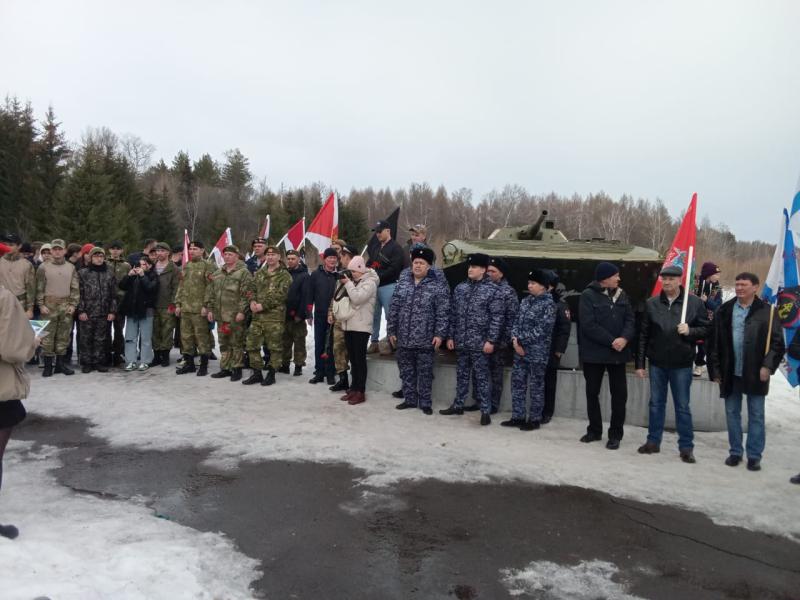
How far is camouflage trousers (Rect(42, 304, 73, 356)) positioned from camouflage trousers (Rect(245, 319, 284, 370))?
283cm

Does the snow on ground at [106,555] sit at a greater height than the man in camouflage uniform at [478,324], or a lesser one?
lesser

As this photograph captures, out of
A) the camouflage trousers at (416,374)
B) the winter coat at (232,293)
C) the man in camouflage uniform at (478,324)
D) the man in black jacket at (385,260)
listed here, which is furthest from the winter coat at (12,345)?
the man in black jacket at (385,260)

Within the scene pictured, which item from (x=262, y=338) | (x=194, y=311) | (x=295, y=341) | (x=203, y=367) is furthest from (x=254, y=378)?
(x=194, y=311)

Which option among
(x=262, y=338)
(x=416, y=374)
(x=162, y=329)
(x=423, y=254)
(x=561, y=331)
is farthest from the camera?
(x=162, y=329)

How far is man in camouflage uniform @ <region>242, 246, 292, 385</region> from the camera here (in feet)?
27.9

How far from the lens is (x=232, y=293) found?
28.9 feet

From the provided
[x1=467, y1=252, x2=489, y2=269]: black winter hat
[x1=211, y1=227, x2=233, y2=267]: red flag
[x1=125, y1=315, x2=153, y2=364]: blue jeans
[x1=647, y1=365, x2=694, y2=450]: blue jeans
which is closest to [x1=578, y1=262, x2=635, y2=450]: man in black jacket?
[x1=647, y1=365, x2=694, y2=450]: blue jeans

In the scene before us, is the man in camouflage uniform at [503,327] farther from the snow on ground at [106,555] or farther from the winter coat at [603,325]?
the snow on ground at [106,555]

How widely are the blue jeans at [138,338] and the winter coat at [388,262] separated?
3755 millimetres

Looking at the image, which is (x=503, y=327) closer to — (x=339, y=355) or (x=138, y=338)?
(x=339, y=355)

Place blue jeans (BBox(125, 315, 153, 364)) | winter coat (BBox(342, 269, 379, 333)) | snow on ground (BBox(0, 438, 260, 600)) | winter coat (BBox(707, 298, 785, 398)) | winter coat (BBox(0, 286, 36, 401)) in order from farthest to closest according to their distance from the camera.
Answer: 1. blue jeans (BBox(125, 315, 153, 364))
2. winter coat (BBox(342, 269, 379, 333))
3. winter coat (BBox(707, 298, 785, 398))
4. winter coat (BBox(0, 286, 36, 401))
5. snow on ground (BBox(0, 438, 260, 600))

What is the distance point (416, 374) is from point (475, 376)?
2.66 ft

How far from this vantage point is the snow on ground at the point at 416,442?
Answer: 5012mm

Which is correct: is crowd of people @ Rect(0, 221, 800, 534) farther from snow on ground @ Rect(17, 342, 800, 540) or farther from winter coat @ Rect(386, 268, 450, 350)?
snow on ground @ Rect(17, 342, 800, 540)
